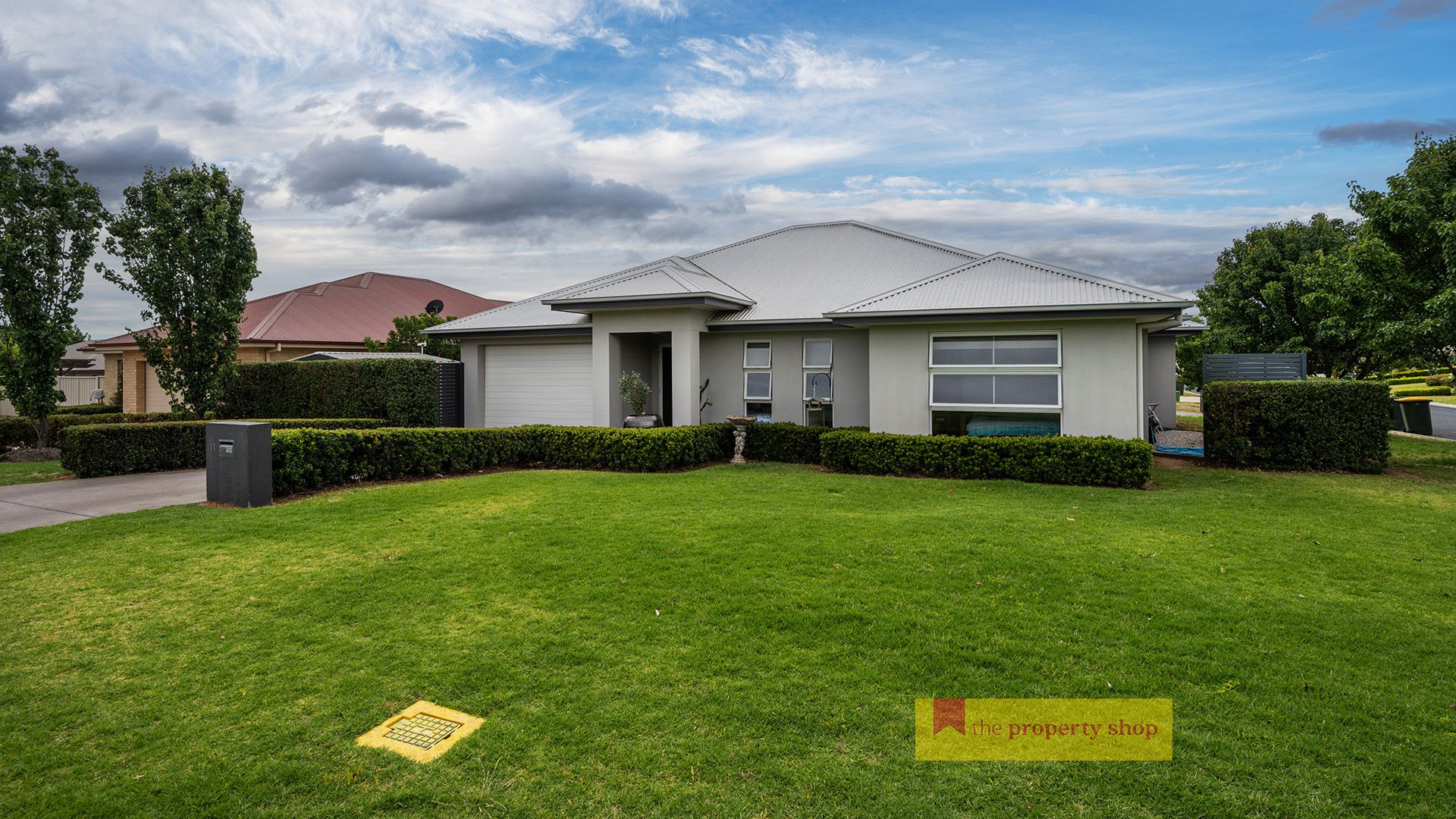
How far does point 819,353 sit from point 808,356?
246 mm

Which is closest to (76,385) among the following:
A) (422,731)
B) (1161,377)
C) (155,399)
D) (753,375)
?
(155,399)

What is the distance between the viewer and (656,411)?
17.6 m

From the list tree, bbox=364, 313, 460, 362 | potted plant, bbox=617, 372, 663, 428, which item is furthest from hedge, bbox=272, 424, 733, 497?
tree, bbox=364, 313, 460, 362

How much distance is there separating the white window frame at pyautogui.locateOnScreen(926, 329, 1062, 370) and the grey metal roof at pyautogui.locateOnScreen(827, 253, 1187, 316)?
611mm

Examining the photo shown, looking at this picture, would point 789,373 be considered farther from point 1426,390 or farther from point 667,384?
point 1426,390

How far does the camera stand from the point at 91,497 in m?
10.3

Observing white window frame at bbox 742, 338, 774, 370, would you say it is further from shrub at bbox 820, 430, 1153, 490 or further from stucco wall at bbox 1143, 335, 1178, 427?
stucco wall at bbox 1143, 335, 1178, 427

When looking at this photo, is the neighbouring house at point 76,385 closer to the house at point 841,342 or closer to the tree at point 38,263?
the tree at point 38,263

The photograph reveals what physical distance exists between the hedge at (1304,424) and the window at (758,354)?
28.3ft

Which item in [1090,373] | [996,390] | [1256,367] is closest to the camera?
[1090,373]

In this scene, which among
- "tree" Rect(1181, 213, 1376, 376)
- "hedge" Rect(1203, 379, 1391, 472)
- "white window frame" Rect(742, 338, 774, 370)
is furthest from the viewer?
"tree" Rect(1181, 213, 1376, 376)

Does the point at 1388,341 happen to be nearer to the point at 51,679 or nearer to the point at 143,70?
the point at 51,679

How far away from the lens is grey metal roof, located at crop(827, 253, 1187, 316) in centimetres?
1181

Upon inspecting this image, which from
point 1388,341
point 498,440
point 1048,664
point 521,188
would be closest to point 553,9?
point 521,188
